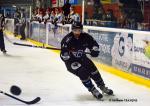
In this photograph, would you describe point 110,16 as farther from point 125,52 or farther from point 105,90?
point 105,90

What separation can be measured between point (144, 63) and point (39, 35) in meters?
9.89

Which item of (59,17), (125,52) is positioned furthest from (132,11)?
(59,17)

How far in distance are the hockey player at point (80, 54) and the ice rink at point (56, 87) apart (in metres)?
0.28

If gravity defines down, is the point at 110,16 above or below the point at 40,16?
above

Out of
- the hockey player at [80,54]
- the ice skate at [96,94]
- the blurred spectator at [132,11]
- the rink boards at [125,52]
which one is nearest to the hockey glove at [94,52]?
the hockey player at [80,54]

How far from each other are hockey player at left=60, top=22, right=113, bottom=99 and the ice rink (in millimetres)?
285

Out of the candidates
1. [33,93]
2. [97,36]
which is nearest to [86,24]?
[97,36]

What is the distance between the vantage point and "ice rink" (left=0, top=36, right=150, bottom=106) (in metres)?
5.77

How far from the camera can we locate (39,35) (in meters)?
17.0

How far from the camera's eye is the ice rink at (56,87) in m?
5.77

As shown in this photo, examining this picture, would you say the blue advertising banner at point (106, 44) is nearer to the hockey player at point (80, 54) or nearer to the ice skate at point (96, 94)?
the hockey player at point (80, 54)

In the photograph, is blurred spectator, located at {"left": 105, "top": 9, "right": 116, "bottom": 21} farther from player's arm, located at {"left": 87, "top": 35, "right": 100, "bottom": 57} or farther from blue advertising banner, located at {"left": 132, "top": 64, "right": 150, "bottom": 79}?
player's arm, located at {"left": 87, "top": 35, "right": 100, "bottom": 57}

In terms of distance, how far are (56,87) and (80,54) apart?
119 cm

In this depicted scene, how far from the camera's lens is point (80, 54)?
6027 mm
